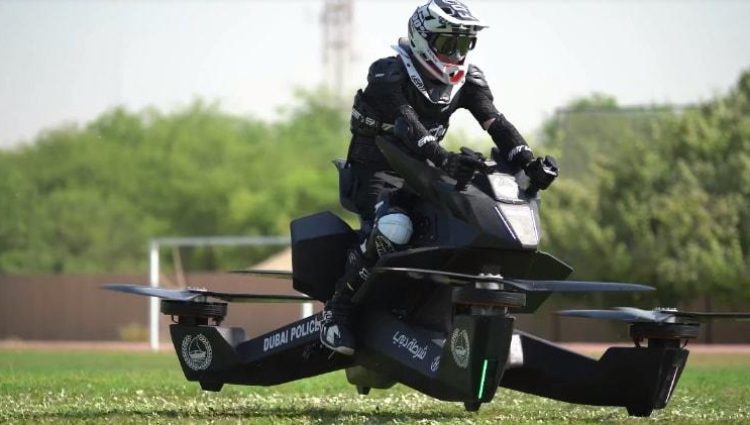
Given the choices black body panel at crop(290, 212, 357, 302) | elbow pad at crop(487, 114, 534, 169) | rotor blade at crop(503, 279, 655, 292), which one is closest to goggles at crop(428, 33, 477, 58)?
elbow pad at crop(487, 114, 534, 169)

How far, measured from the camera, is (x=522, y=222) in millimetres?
9492

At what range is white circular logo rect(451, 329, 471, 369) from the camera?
8.88 m

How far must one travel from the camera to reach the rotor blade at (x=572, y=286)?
8617mm

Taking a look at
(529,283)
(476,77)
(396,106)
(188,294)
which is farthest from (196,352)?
(529,283)

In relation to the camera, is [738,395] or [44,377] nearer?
[738,395]

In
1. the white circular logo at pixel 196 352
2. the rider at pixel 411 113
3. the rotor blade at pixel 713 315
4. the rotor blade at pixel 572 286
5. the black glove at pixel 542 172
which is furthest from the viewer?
the white circular logo at pixel 196 352

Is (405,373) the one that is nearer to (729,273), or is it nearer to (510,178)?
(510,178)

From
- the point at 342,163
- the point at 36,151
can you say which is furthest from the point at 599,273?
the point at 342,163

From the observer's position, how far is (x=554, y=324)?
1702 inches

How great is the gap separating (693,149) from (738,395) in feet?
101

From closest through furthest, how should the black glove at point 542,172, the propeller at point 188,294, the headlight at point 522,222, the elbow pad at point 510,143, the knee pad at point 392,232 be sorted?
the headlight at point 522,222, the black glove at point 542,172, the knee pad at point 392,232, the elbow pad at point 510,143, the propeller at point 188,294

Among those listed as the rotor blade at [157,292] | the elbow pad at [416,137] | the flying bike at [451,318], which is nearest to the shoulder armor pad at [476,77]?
the elbow pad at [416,137]

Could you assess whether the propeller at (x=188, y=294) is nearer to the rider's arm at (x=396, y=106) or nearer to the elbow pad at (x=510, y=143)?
the rider's arm at (x=396, y=106)

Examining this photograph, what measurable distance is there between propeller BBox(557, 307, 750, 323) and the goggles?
7.01ft
